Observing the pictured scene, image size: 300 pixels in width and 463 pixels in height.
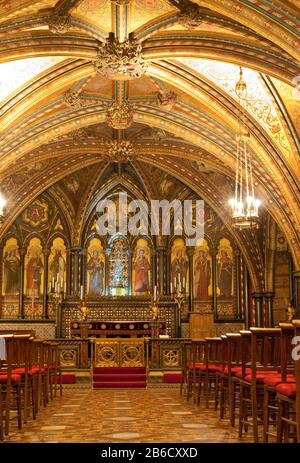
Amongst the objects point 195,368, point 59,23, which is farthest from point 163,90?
point 195,368

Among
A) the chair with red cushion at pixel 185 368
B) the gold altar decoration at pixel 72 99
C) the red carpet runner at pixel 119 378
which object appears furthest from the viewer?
the gold altar decoration at pixel 72 99

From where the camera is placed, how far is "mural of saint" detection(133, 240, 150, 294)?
2602 centimetres

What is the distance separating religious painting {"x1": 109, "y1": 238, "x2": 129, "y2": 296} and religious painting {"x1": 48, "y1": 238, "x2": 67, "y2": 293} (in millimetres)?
1812

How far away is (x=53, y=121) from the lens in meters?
19.2

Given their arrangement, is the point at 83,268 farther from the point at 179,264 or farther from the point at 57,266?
the point at 179,264

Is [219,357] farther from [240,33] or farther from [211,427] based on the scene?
[240,33]

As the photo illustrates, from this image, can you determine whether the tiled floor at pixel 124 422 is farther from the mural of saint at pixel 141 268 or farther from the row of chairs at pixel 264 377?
the mural of saint at pixel 141 268

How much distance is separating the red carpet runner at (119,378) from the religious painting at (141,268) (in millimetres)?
9050

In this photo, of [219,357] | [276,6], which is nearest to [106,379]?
[219,357]

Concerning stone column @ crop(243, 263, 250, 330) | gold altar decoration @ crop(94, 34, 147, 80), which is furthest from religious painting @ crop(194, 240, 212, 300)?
gold altar decoration @ crop(94, 34, 147, 80)

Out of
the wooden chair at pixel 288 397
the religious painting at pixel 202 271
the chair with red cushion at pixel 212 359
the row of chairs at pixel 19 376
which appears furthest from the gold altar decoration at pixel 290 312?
the wooden chair at pixel 288 397

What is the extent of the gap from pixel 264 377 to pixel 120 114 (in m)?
12.6
